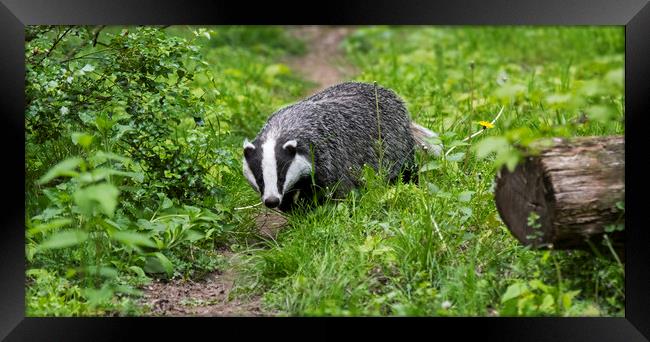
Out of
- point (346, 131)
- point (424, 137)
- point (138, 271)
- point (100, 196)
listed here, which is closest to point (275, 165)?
point (346, 131)

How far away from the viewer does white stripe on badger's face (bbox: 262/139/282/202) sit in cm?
542

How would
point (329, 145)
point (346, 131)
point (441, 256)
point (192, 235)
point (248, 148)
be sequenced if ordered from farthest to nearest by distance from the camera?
point (346, 131) < point (329, 145) < point (248, 148) < point (192, 235) < point (441, 256)

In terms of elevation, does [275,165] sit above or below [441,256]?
above

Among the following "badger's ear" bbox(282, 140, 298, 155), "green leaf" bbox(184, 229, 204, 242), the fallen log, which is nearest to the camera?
the fallen log

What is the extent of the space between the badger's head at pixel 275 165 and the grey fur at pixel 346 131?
0.21ft

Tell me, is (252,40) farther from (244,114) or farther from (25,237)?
(25,237)

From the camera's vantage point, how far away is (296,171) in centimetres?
565

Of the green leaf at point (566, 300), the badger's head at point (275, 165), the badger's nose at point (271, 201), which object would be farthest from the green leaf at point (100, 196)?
the green leaf at point (566, 300)

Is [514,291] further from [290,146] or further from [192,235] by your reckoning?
[290,146]

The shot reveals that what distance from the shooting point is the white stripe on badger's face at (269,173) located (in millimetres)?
5418

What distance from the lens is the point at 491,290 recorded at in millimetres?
4324

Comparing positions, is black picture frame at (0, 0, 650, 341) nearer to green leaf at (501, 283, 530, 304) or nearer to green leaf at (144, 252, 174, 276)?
green leaf at (501, 283, 530, 304)

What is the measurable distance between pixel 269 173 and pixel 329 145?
644 millimetres

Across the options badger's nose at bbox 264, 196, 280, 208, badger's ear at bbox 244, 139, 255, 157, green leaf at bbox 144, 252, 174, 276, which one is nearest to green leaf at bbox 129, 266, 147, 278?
green leaf at bbox 144, 252, 174, 276
